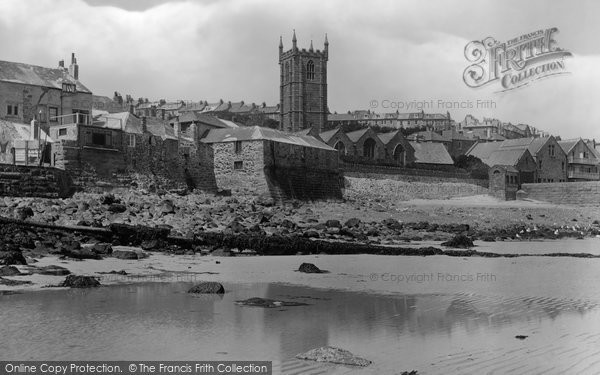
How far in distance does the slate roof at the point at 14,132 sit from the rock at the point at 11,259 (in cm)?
2139

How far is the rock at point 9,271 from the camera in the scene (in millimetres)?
13680

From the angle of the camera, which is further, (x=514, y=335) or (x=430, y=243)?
(x=430, y=243)

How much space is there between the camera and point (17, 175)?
30188mm

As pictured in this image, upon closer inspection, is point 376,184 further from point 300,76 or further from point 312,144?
point 300,76

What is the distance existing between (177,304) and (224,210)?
21.5 metres

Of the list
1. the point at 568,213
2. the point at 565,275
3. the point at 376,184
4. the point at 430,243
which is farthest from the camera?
the point at 376,184

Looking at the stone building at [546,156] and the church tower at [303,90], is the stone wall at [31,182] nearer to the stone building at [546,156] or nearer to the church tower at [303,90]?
the stone building at [546,156]

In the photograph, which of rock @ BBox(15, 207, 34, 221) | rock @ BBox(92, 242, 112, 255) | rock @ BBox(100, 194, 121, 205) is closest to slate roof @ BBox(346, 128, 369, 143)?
rock @ BBox(100, 194, 121, 205)

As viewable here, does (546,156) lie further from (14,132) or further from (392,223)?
(14,132)

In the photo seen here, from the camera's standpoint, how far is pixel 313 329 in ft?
31.5

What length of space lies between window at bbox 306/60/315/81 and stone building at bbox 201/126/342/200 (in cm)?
5073

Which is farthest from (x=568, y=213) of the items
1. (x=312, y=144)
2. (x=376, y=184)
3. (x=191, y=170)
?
(x=191, y=170)

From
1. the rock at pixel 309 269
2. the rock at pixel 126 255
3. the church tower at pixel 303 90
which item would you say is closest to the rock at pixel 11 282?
the rock at pixel 126 255

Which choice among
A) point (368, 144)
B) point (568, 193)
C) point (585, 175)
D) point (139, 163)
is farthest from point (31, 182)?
point (585, 175)
